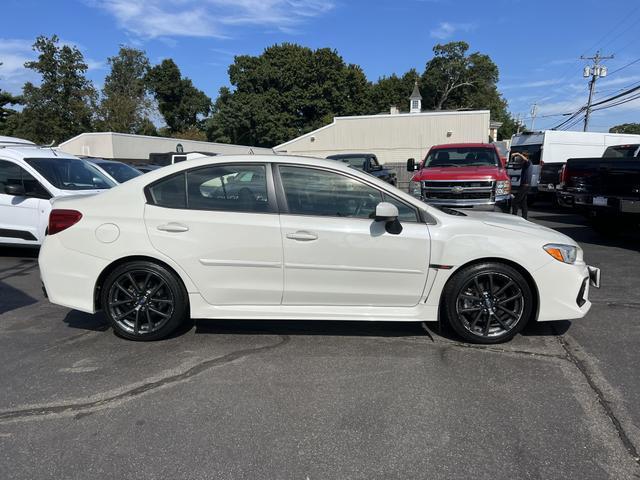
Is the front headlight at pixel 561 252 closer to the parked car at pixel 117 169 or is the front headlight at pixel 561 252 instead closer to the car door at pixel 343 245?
the car door at pixel 343 245

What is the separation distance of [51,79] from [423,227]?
5539cm

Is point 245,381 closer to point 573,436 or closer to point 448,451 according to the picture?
point 448,451

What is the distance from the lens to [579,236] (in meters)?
10.0

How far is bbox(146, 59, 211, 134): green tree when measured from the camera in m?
74.3

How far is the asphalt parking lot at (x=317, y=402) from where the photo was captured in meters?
2.59

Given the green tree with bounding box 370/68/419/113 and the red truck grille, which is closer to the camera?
the red truck grille

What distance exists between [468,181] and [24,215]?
26.7 feet

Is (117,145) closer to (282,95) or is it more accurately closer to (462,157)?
(462,157)

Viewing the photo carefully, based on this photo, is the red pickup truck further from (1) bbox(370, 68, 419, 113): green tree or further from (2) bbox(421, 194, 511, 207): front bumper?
(1) bbox(370, 68, 419, 113): green tree

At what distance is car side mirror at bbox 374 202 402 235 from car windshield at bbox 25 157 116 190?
6032 millimetres

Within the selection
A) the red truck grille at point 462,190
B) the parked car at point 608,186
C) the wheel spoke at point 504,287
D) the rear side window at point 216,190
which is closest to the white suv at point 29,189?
the rear side window at point 216,190

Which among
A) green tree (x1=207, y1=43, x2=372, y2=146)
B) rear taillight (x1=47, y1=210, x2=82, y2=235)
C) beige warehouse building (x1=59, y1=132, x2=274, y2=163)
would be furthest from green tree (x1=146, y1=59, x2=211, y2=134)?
rear taillight (x1=47, y1=210, x2=82, y2=235)

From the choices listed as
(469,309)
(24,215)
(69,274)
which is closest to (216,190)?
(69,274)

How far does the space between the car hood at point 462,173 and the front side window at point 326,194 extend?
641cm
